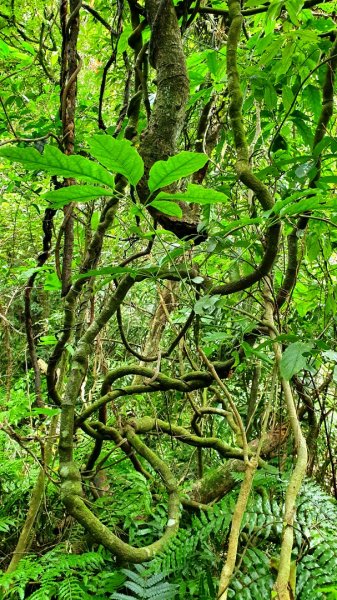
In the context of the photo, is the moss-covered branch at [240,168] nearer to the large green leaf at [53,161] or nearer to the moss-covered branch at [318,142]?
the moss-covered branch at [318,142]

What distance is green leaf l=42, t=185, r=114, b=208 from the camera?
581 mm

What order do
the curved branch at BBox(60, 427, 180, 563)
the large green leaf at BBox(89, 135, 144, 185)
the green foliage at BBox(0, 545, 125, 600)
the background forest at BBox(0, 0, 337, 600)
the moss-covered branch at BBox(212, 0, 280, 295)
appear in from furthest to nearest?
the green foliage at BBox(0, 545, 125, 600), the curved branch at BBox(60, 427, 180, 563), the moss-covered branch at BBox(212, 0, 280, 295), the background forest at BBox(0, 0, 337, 600), the large green leaf at BBox(89, 135, 144, 185)

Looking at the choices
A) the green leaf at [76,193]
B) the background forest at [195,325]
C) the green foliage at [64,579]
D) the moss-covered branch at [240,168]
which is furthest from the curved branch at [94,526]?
the green leaf at [76,193]

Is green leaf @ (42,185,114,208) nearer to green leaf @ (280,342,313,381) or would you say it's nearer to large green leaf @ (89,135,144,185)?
large green leaf @ (89,135,144,185)

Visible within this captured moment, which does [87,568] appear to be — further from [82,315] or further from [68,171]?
[68,171]

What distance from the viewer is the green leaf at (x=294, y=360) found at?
2.21 feet

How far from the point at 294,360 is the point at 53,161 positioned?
440 mm

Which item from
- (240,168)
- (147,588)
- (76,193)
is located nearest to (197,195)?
(76,193)

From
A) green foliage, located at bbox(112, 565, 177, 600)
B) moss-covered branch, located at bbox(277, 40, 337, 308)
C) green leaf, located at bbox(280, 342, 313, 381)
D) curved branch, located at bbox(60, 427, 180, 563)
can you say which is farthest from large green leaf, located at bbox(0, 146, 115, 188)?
green foliage, located at bbox(112, 565, 177, 600)

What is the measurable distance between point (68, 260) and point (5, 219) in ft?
11.2

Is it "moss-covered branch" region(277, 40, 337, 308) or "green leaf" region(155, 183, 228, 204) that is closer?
"green leaf" region(155, 183, 228, 204)

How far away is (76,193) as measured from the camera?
1.94 feet

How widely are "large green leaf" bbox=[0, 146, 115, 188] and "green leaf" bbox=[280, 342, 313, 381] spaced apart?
1.27ft

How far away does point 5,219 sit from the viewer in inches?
182
